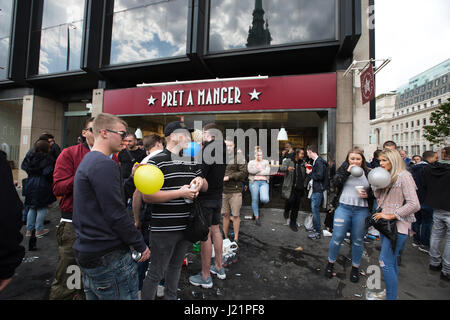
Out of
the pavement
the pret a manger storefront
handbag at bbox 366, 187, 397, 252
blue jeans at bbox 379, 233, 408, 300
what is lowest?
the pavement

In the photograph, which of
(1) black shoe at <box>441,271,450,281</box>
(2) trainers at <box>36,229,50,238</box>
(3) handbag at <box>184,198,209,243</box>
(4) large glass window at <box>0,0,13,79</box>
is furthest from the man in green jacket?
(4) large glass window at <box>0,0,13,79</box>

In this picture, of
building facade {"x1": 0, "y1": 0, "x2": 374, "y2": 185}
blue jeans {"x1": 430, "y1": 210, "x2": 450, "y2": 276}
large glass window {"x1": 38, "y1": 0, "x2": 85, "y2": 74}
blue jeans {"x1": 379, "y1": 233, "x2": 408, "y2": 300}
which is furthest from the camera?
large glass window {"x1": 38, "y1": 0, "x2": 85, "y2": 74}

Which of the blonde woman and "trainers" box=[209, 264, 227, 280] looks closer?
the blonde woman

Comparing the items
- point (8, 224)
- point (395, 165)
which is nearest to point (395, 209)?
point (395, 165)

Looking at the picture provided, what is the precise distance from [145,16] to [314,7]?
710 cm

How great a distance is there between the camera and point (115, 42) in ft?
32.0

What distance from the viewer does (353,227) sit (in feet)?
10.5

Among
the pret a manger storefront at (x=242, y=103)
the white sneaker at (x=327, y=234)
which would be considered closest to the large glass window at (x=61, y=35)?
the pret a manger storefront at (x=242, y=103)

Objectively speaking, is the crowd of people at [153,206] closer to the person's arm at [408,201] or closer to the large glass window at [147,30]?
the person's arm at [408,201]

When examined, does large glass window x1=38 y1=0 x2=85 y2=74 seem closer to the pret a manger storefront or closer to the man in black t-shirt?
the pret a manger storefront

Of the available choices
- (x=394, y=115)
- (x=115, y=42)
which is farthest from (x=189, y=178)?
(x=394, y=115)

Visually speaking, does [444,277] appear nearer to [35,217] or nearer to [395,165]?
[395,165]

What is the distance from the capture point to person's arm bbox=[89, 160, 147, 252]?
4.98ft

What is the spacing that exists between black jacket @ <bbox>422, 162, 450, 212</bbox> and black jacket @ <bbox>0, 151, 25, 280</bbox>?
17.7 ft
